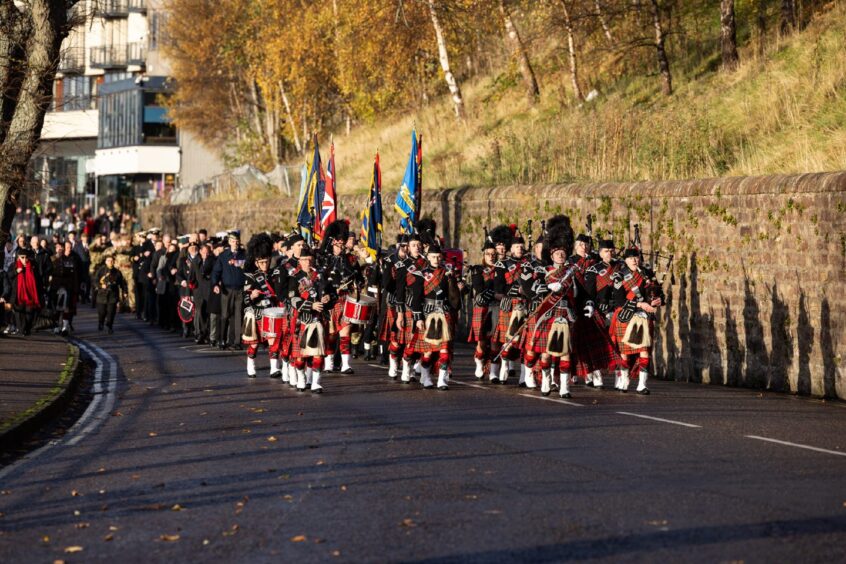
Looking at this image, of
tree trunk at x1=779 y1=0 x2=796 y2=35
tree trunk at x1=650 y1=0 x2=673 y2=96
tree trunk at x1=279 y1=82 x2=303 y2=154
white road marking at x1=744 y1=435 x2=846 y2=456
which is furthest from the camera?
tree trunk at x1=279 y1=82 x2=303 y2=154

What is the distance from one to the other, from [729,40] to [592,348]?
62.9ft

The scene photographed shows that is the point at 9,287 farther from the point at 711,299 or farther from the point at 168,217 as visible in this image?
the point at 168,217

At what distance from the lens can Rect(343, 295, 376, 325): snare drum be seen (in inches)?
854

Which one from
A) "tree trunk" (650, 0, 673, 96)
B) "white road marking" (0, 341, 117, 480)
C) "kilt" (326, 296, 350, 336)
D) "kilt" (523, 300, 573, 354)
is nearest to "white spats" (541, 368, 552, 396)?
"kilt" (523, 300, 573, 354)

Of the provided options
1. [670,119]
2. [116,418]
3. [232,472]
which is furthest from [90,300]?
[232,472]

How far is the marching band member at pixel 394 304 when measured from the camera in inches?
805

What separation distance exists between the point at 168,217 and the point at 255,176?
268 inches

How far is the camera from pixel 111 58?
103 meters

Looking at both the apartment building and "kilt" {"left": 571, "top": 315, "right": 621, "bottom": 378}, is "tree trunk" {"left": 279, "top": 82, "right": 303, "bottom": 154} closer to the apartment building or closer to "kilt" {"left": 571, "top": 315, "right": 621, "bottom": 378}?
the apartment building

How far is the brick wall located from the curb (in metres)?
8.60

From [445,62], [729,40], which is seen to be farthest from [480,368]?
[445,62]

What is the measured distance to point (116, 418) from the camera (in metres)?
16.6

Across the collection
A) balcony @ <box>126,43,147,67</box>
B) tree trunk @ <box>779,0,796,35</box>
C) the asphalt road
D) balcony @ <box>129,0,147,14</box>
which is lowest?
the asphalt road

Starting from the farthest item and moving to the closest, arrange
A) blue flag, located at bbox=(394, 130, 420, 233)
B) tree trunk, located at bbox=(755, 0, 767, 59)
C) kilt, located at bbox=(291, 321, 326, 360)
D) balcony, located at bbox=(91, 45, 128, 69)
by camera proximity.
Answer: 1. balcony, located at bbox=(91, 45, 128, 69)
2. tree trunk, located at bbox=(755, 0, 767, 59)
3. blue flag, located at bbox=(394, 130, 420, 233)
4. kilt, located at bbox=(291, 321, 326, 360)
